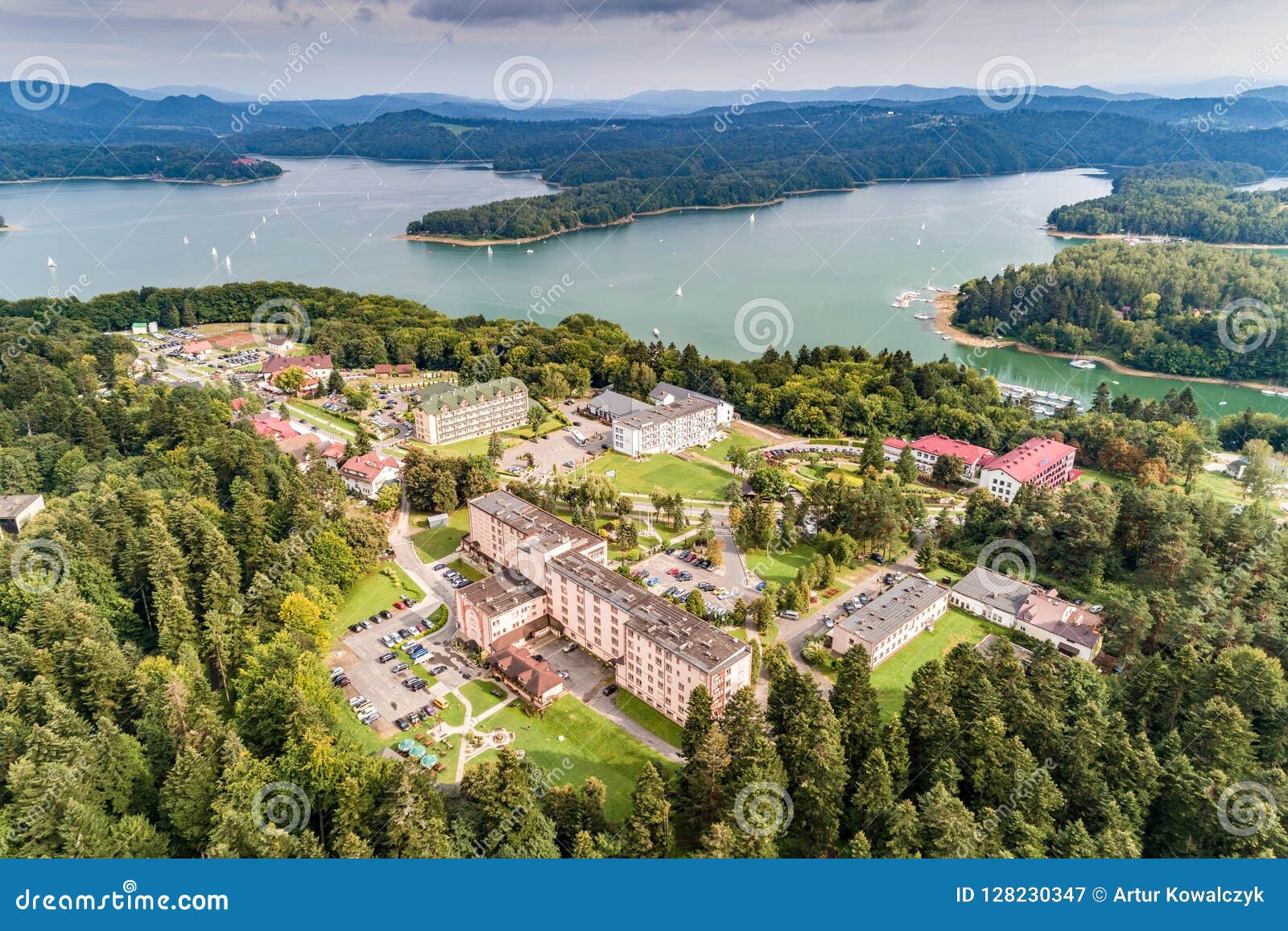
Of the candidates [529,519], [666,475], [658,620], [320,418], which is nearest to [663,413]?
[666,475]

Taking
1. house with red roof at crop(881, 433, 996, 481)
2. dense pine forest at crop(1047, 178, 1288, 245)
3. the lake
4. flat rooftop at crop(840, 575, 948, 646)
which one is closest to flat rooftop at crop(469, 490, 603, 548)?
flat rooftop at crop(840, 575, 948, 646)

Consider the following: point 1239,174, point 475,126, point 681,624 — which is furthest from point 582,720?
point 475,126

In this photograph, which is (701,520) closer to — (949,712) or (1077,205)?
(949,712)

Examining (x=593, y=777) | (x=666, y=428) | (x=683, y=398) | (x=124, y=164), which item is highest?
(x=124, y=164)

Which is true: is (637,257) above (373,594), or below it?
above

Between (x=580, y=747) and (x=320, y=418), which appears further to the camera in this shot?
(x=320, y=418)

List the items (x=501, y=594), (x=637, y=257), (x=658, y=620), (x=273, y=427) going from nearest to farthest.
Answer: (x=658, y=620) → (x=501, y=594) → (x=273, y=427) → (x=637, y=257)

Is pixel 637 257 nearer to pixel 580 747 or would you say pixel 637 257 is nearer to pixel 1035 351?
pixel 1035 351
